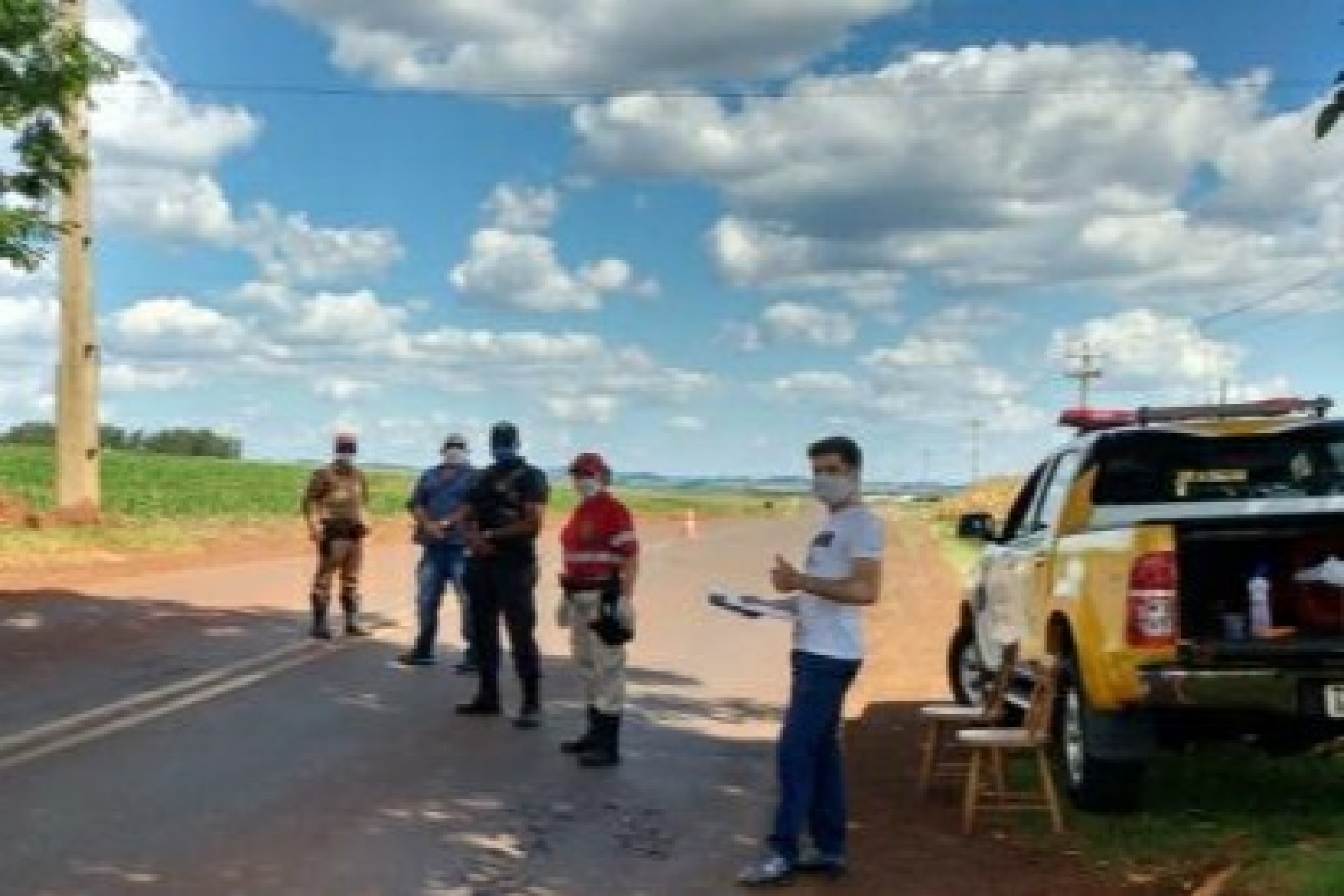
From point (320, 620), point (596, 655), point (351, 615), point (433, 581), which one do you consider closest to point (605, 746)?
point (596, 655)

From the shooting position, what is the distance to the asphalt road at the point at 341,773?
7.58 meters

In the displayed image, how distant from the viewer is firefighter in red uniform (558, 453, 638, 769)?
1062 cm

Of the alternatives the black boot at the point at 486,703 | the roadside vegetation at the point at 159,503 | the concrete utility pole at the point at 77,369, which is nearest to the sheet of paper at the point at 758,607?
the roadside vegetation at the point at 159,503

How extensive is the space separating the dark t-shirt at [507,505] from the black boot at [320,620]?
210 inches

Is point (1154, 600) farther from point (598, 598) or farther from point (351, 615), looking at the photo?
point (351, 615)

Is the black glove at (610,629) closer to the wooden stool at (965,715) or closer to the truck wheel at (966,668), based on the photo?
the wooden stool at (965,715)

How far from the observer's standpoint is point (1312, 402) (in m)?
10.6

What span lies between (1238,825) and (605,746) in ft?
11.6

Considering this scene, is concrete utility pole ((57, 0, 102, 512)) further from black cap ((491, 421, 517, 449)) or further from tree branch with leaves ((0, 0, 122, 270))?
black cap ((491, 421, 517, 449))

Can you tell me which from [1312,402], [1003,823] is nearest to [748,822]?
[1003,823]

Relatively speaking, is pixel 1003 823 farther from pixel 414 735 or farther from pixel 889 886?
pixel 414 735

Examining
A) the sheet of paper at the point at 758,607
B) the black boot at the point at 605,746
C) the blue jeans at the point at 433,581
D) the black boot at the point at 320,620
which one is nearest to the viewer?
the sheet of paper at the point at 758,607

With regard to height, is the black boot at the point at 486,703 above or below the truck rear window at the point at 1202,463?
below

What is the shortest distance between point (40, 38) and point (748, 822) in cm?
1145
